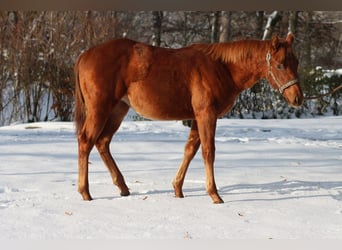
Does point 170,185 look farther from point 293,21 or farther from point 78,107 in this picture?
point 293,21

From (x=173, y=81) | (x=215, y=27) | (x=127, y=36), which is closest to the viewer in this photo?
(x=173, y=81)

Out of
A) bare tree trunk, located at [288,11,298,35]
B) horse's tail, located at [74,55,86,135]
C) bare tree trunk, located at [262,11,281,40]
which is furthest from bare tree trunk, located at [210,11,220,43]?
horse's tail, located at [74,55,86,135]

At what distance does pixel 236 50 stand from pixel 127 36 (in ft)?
4.89

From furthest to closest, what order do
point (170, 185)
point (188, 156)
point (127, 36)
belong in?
point (127, 36)
point (170, 185)
point (188, 156)

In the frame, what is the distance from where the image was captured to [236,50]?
271cm

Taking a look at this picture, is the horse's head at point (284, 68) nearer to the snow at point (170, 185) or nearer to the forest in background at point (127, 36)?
the snow at point (170, 185)

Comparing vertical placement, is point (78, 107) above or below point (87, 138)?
above

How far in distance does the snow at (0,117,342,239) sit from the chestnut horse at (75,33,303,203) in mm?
214

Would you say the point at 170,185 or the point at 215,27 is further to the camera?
the point at 215,27

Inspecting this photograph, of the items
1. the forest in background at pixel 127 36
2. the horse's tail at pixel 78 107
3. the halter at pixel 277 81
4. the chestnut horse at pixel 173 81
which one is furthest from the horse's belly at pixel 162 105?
the forest in background at pixel 127 36

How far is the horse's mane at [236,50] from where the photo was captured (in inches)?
106

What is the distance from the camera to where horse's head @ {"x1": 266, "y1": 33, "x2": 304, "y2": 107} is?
8.61 feet

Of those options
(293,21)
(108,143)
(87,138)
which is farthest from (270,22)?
(87,138)

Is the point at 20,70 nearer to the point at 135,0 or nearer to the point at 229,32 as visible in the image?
the point at 135,0
